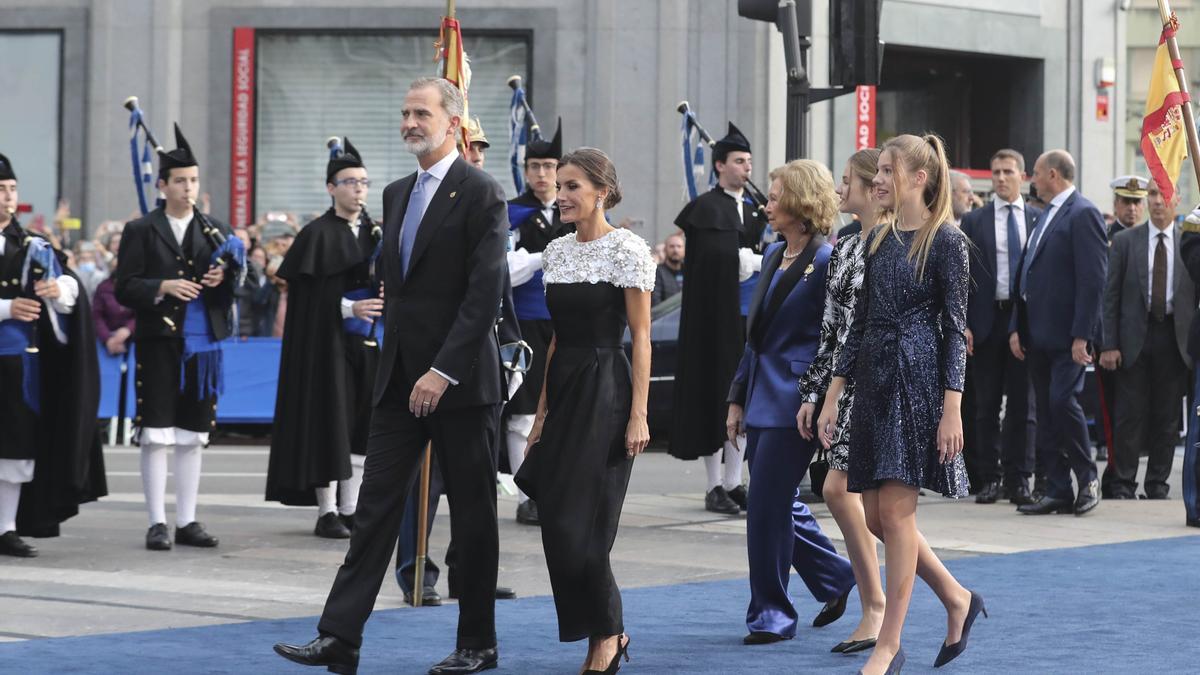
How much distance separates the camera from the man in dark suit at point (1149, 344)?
13.0 m

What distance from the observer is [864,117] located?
2531cm

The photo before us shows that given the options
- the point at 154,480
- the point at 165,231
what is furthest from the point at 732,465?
the point at 165,231

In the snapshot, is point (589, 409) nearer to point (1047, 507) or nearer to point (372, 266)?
point (372, 266)

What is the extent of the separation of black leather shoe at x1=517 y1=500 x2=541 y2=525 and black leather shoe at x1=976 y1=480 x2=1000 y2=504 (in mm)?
3138

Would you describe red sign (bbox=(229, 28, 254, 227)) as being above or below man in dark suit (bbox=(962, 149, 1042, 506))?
above

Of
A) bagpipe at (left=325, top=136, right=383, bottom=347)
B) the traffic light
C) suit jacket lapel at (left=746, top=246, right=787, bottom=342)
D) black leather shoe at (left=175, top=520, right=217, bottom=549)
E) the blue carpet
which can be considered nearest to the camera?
the blue carpet

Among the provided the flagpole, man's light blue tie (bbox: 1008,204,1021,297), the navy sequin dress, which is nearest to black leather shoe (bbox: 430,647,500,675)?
the navy sequin dress

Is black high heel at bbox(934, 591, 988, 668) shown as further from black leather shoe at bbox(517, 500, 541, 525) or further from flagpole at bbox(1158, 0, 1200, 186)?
black leather shoe at bbox(517, 500, 541, 525)

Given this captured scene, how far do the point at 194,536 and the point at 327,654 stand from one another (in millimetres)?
4048

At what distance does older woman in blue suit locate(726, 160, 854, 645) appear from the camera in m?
7.34

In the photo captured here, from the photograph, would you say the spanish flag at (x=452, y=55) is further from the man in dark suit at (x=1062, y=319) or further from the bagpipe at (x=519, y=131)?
the man in dark suit at (x=1062, y=319)

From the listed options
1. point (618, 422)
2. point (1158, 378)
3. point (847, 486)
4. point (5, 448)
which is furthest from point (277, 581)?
point (1158, 378)

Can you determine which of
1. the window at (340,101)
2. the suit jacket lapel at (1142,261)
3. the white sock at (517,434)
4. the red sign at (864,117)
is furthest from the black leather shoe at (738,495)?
the red sign at (864,117)

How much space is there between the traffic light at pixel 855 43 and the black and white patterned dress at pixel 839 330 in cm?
516
